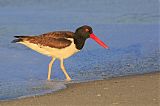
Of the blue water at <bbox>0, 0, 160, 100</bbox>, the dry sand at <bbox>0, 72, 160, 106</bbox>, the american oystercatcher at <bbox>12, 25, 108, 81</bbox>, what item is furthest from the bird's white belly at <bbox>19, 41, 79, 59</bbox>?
the dry sand at <bbox>0, 72, 160, 106</bbox>

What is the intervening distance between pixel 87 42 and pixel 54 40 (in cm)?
234

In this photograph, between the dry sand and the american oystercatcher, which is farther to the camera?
the american oystercatcher

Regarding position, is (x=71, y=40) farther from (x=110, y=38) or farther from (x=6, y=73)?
(x=110, y=38)

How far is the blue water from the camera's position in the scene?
8.06 m

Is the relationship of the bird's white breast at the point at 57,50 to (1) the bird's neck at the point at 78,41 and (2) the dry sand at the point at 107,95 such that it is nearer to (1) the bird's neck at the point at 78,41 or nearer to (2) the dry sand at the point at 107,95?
(1) the bird's neck at the point at 78,41

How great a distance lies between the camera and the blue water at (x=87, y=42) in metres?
8.06

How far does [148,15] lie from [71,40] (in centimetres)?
497

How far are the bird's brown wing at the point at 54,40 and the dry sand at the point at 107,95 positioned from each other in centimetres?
134

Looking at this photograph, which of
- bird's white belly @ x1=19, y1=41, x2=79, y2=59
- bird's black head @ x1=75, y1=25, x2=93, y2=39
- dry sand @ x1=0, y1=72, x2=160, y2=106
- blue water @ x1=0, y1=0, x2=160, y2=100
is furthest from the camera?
bird's black head @ x1=75, y1=25, x2=93, y2=39

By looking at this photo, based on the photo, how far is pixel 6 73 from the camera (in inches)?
318

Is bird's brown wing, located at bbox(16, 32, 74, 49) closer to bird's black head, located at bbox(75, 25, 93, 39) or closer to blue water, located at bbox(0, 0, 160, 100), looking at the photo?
bird's black head, located at bbox(75, 25, 93, 39)

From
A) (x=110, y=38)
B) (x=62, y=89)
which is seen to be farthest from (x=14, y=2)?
(x=62, y=89)

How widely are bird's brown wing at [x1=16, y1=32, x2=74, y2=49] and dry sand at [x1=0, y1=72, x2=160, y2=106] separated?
4.40 ft

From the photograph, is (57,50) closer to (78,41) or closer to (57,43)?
(57,43)
